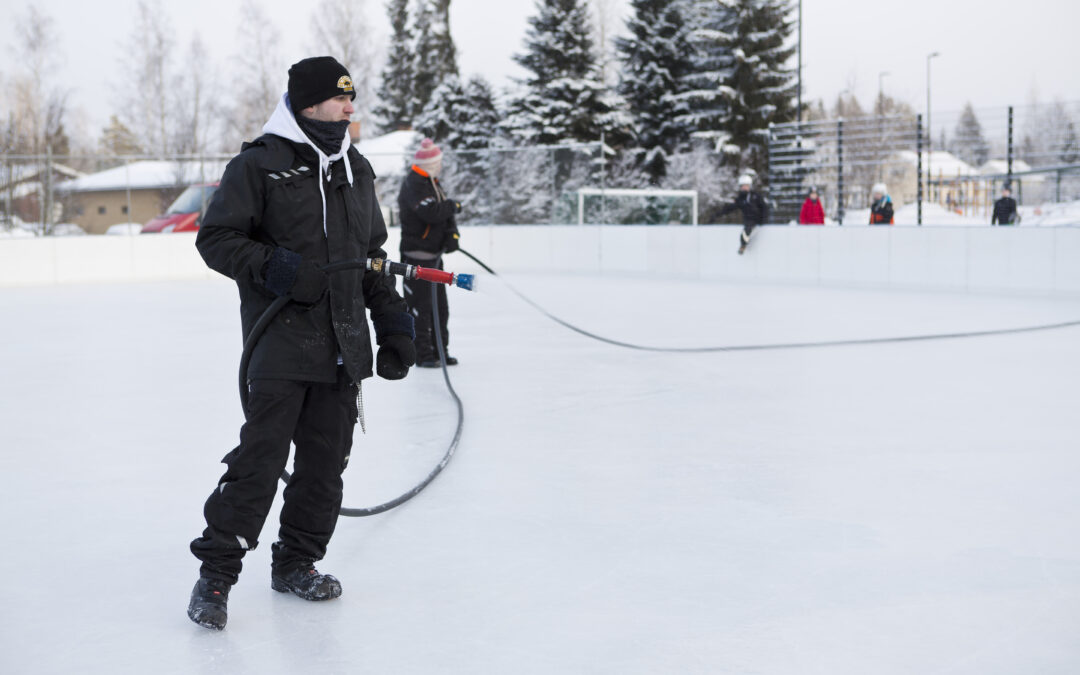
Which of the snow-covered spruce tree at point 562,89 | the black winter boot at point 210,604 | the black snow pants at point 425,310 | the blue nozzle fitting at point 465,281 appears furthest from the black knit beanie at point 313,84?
the snow-covered spruce tree at point 562,89

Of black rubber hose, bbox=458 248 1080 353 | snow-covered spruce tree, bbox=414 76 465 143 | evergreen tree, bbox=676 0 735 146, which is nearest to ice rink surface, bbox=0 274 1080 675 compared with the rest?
black rubber hose, bbox=458 248 1080 353

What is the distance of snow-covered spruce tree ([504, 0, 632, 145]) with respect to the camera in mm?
34594

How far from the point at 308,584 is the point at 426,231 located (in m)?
4.98

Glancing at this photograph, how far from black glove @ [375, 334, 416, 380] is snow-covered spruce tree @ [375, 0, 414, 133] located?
5070 centimetres

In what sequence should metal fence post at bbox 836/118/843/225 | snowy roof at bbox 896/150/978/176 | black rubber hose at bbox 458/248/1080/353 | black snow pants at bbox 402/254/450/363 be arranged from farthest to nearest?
metal fence post at bbox 836/118/843/225, snowy roof at bbox 896/150/978/176, black rubber hose at bbox 458/248/1080/353, black snow pants at bbox 402/254/450/363

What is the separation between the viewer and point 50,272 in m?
18.5

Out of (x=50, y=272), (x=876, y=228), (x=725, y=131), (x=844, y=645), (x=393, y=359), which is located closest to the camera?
(x=844, y=645)

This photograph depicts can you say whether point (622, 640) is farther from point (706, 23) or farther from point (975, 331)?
point (706, 23)

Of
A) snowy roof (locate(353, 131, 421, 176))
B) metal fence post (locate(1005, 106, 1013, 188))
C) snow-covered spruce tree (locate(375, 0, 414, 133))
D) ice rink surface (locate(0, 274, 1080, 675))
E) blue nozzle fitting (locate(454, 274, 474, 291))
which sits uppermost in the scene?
snow-covered spruce tree (locate(375, 0, 414, 133))

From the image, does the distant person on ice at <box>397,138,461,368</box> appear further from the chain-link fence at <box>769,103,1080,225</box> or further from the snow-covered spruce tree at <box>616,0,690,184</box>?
the snow-covered spruce tree at <box>616,0,690,184</box>

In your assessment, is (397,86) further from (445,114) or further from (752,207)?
(752,207)

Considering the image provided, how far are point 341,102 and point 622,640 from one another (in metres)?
1.69

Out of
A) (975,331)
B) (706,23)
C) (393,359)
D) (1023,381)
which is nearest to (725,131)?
(706,23)

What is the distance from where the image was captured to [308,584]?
340 cm
